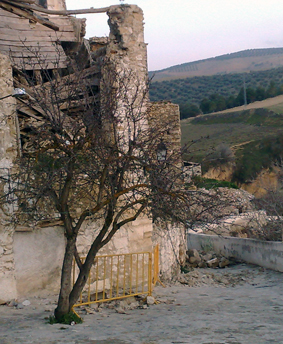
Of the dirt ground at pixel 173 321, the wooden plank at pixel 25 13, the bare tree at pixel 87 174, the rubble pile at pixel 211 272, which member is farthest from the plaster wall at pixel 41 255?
the wooden plank at pixel 25 13

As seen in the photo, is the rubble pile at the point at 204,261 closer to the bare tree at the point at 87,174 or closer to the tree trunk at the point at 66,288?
the bare tree at the point at 87,174

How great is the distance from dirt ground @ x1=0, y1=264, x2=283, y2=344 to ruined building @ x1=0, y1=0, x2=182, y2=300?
59cm

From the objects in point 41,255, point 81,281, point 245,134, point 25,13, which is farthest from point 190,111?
point 81,281

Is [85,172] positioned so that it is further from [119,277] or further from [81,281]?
[119,277]

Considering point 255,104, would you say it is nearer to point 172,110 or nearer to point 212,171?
point 212,171

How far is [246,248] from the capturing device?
1429 cm

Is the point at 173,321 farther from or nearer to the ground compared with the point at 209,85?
nearer to the ground

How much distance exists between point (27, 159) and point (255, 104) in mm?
54084

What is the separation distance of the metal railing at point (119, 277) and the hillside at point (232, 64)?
102 meters

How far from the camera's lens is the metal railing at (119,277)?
8.55m

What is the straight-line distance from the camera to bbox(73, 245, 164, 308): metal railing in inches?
337

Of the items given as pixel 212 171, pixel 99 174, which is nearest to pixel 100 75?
pixel 99 174

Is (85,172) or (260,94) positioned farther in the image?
(260,94)

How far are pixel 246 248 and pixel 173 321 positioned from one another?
7.64 m
